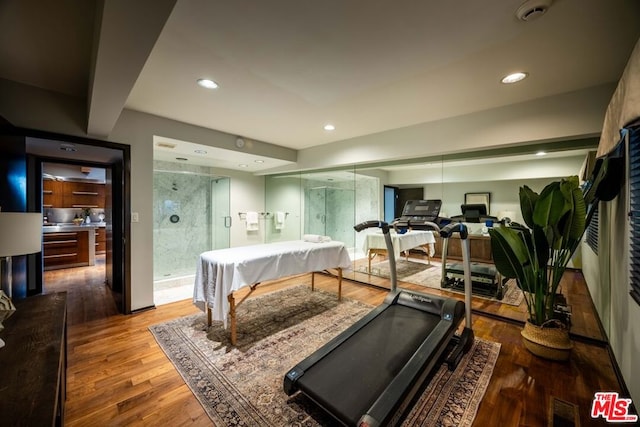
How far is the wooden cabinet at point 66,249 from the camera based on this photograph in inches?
208

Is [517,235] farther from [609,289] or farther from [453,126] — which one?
[453,126]

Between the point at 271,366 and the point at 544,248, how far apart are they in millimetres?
2537

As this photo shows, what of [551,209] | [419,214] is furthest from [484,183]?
[551,209]

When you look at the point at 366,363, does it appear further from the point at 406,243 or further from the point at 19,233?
the point at 406,243

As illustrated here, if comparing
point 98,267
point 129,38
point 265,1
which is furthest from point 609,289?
point 98,267

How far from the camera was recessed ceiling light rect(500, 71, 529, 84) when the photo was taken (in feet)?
6.93

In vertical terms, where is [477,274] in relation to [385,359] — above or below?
above

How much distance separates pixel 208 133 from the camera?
363 centimetres

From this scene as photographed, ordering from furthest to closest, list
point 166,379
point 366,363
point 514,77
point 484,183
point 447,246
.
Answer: point 447,246
point 484,183
point 514,77
point 166,379
point 366,363

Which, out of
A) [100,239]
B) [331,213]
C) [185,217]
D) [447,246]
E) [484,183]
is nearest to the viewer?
[484,183]

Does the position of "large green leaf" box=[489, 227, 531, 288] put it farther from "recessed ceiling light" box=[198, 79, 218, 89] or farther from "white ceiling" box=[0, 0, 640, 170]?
"recessed ceiling light" box=[198, 79, 218, 89]

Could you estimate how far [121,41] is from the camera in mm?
1286

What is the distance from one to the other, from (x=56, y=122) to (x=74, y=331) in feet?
7.10

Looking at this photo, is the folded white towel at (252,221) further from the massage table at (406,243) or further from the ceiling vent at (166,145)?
the massage table at (406,243)
